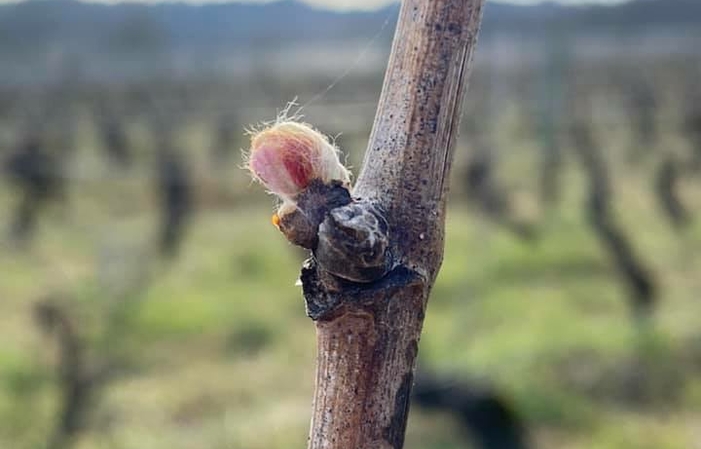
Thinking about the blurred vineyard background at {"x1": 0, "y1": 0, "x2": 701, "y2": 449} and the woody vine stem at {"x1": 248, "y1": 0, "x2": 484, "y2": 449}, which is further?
the blurred vineyard background at {"x1": 0, "y1": 0, "x2": 701, "y2": 449}

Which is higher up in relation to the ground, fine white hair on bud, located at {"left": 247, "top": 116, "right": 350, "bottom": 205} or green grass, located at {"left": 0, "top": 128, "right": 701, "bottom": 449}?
green grass, located at {"left": 0, "top": 128, "right": 701, "bottom": 449}

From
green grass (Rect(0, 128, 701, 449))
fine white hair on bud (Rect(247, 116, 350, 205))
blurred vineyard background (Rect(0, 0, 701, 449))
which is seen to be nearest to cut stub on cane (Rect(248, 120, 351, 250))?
fine white hair on bud (Rect(247, 116, 350, 205))

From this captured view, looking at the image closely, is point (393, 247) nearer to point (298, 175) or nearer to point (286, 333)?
point (298, 175)

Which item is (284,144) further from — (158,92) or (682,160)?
(158,92)

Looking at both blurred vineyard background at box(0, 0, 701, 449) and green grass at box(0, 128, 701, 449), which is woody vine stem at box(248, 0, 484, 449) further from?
green grass at box(0, 128, 701, 449)

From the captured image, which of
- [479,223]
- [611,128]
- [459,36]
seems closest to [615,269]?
[479,223]

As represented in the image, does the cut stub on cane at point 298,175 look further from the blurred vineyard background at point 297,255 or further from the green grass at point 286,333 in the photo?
the green grass at point 286,333
